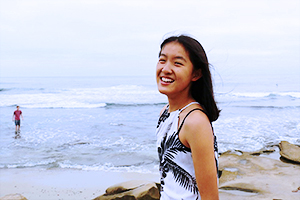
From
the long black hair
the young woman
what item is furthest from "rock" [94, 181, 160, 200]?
the long black hair

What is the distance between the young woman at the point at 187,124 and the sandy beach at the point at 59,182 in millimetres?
5820

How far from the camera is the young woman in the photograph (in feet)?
4.78

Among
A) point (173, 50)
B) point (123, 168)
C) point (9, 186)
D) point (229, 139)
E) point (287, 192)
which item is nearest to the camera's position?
point (173, 50)

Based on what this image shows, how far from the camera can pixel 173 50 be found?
170 centimetres

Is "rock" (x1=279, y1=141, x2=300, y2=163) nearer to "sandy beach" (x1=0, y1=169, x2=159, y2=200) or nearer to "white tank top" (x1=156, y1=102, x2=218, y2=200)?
"sandy beach" (x1=0, y1=169, x2=159, y2=200)

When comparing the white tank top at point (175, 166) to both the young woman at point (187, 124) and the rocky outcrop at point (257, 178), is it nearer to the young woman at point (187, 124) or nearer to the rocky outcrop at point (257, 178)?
the young woman at point (187, 124)

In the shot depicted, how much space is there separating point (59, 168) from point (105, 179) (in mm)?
1896

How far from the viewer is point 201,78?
1745 millimetres

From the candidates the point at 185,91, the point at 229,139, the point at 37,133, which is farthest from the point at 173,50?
the point at 37,133

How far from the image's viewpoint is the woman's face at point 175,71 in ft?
5.53

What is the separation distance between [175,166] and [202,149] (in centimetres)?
23

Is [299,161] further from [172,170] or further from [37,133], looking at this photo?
[37,133]

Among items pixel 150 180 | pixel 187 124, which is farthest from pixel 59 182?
pixel 187 124

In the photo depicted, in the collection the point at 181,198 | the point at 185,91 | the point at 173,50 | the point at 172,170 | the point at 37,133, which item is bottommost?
the point at 37,133
